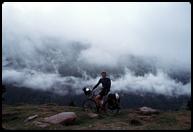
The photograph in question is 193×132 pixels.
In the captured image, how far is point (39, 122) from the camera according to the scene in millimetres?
24141

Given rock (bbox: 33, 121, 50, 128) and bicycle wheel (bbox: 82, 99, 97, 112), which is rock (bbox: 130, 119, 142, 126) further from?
rock (bbox: 33, 121, 50, 128)

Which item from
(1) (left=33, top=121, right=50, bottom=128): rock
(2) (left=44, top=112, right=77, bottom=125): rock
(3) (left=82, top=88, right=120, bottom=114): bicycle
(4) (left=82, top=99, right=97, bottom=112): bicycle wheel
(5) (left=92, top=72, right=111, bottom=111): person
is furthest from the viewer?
(4) (left=82, top=99, right=97, bottom=112): bicycle wheel

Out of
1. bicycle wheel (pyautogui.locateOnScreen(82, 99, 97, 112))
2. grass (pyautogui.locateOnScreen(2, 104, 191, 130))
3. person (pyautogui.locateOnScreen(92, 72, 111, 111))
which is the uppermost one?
person (pyautogui.locateOnScreen(92, 72, 111, 111))

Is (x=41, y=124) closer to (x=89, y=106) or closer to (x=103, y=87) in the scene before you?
(x=103, y=87)

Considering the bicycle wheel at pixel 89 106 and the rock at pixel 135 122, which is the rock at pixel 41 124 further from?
the rock at pixel 135 122

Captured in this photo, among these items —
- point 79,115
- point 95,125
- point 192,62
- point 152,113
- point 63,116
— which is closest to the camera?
point 192,62

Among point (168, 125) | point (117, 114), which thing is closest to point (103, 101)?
point (117, 114)

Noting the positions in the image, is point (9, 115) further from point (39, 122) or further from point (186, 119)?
point (186, 119)

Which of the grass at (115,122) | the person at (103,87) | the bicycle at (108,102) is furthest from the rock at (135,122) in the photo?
the bicycle at (108,102)

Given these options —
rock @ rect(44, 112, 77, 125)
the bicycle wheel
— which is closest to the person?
the bicycle wheel

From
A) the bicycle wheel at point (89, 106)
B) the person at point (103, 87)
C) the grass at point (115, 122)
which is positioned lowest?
the grass at point (115, 122)

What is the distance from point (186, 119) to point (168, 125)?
13.6 feet

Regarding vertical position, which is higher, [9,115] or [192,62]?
[192,62]

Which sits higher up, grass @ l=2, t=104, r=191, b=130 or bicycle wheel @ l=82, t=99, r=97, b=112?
bicycle wheel @ l=82, t=99, r=97, b=112
